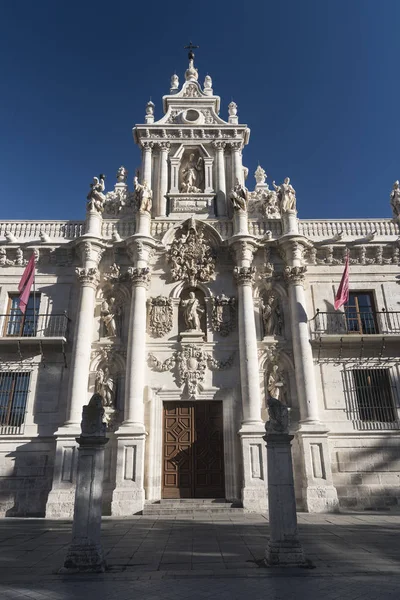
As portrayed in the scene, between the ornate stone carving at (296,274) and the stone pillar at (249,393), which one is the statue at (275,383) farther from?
the ornate stone carving at (296,274)

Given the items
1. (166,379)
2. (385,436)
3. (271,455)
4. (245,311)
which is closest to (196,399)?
(166,379)

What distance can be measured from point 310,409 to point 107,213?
12577mm

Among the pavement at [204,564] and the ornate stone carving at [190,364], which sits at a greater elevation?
the ornate stone carving at [190,364]

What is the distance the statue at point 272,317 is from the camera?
17.9 metres

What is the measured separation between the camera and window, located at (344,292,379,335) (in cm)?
1809

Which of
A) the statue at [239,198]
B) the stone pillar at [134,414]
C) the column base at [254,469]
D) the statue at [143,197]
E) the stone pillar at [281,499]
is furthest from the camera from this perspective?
the statue at [143,197]

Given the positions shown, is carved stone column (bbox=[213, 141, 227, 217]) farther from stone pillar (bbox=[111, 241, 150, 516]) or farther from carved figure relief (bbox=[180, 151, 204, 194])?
stone pillar (bbox=[111, 241, 150, 516])

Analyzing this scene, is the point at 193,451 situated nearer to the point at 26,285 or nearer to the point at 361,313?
the point at 361,313

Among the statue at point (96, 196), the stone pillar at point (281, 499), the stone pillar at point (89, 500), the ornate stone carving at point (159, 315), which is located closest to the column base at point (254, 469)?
the ornate stone carving at point (159, 315)

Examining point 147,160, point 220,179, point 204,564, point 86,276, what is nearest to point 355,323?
point 220,179

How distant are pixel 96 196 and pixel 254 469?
1343 centimetres

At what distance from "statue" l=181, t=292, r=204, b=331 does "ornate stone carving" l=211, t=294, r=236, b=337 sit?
2.09 feet

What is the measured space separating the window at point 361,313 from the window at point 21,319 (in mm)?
13309

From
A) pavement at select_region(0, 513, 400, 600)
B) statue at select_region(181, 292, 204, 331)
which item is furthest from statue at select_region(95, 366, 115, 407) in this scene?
pavement at select_region(0, 513, 400, 600)
